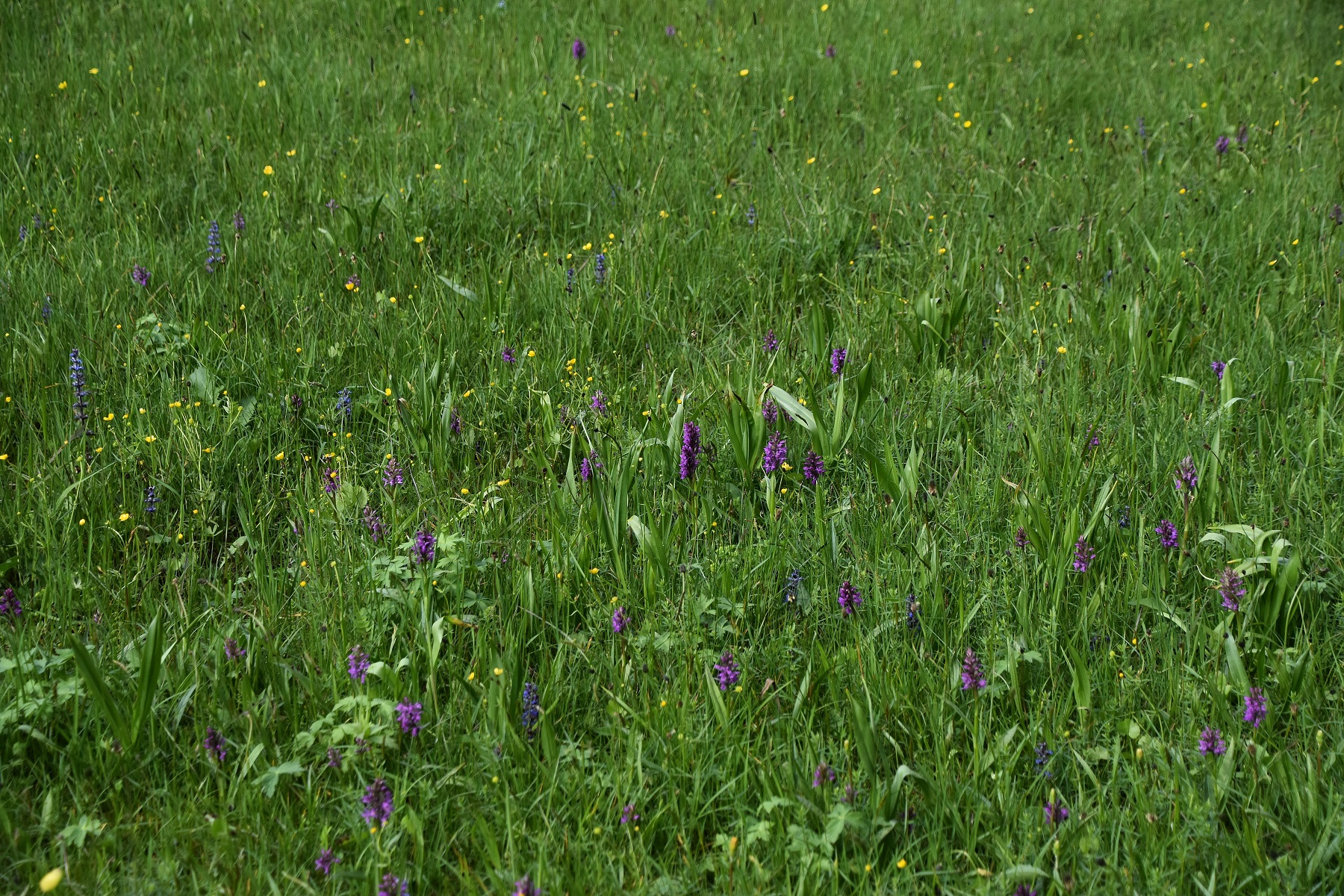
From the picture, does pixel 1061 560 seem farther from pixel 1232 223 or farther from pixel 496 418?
pixel 1232 223

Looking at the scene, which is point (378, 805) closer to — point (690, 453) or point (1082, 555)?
point (690, 453)

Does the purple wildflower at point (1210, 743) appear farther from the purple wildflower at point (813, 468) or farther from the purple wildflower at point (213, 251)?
the purple wildflower at point (213, 251)

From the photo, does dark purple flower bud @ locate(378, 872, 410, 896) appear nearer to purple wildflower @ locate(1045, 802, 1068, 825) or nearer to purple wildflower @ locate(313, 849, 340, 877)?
purple wildflower @ locate(313, 849, 340, 877)

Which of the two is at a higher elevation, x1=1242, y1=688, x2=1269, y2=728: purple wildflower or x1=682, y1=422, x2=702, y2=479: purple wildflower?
x1=682, y1=422, x2=702, y2=479: purple wildflower

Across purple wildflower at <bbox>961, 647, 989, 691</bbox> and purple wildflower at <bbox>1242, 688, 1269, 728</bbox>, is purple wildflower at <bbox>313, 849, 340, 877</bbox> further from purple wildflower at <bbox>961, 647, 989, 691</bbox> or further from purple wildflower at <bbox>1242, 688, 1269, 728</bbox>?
purple wildflower at <bbox>1242, 688, 1269, 728</bbox>

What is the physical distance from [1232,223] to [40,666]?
4.07 meters

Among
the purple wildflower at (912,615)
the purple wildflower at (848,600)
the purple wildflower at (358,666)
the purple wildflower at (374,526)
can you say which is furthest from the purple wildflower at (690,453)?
the purple wildflower at (358,666)

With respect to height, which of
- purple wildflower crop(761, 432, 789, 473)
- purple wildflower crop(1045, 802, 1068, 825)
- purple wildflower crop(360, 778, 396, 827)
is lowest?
purple wildflower crop(1045, 802, 1068, 825)

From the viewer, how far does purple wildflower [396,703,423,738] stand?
6.38 ft

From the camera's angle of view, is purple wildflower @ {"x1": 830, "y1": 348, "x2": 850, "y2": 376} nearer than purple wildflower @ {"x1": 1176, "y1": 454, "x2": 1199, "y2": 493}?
No

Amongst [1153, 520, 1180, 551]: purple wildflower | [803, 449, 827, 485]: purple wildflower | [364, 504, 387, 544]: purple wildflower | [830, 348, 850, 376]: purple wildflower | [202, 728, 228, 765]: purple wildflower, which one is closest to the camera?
[202, 728, 228, 765]: purple wildflower

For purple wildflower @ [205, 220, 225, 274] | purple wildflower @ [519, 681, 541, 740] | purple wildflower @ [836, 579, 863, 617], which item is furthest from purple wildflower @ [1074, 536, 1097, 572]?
purple wildflower @ [205, 220, 225, 274]

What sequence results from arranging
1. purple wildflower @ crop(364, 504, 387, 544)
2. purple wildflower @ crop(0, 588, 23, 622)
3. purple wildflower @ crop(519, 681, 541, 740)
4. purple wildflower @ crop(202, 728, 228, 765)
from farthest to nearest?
purple wildflower @ crop(364, 504, 387, 544) → purple wildflower @ crop(0, 588, 23, 622) → purple wildflower @ crop(519, 681, 541, 740) → purple wildflower @ crop(202, 728, 228, 765)

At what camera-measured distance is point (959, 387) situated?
9.69ft
